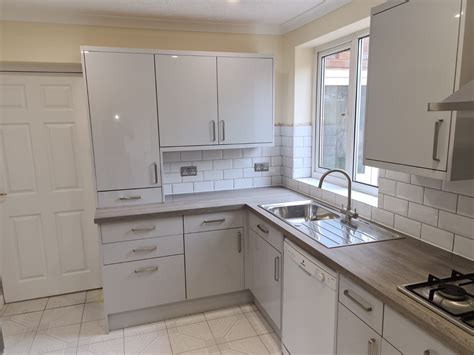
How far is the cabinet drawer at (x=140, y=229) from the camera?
7.95 feet

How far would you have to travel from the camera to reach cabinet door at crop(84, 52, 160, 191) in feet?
8.14

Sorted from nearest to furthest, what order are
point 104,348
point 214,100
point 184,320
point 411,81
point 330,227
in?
1. point 411,81
2. point 330,227
3. point 104,348
4. point 184,320
5. point 214,100

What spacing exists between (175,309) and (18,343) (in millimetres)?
1107

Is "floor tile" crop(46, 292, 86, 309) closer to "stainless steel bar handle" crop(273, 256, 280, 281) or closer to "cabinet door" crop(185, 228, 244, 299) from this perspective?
"cabinet door" crop(185, 228, 244, 299)

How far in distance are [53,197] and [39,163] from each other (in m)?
0.31

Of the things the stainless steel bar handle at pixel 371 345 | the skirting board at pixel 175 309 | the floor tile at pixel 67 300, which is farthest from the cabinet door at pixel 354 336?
the floor tile at pixel 67 300

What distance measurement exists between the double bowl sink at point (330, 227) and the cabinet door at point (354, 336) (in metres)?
0.36

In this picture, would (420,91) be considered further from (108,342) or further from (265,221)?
(108,342)

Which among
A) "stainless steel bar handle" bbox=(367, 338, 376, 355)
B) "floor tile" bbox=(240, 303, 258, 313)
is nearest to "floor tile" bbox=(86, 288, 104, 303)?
→ "floor tile" bbox=(240, 303, 258, 313)

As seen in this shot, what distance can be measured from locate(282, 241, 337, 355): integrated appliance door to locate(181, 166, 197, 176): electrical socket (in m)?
1.30

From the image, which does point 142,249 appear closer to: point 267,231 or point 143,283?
point 143,283

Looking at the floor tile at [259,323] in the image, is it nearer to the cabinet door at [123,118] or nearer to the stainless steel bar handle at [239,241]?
the stainless steel bar handle at [239,241]

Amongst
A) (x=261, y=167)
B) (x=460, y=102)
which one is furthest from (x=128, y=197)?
(x=460, y=102)

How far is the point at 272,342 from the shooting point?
94.1 inches
